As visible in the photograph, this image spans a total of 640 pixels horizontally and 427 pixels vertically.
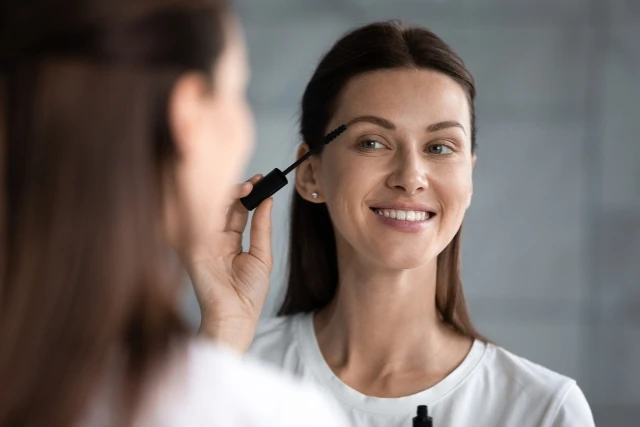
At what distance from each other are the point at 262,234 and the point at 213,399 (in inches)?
34.2

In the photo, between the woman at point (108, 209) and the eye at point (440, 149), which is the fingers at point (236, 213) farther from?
the woman at point (108, 209)

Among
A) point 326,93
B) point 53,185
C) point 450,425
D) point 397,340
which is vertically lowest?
point 450,425

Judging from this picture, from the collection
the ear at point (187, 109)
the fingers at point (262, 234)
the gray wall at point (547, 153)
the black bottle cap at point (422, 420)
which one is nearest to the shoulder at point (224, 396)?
the ear at point (187, 109)

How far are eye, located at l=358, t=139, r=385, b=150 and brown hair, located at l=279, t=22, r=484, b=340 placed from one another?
0.08m

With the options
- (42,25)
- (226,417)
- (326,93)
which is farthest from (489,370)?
(42,25)

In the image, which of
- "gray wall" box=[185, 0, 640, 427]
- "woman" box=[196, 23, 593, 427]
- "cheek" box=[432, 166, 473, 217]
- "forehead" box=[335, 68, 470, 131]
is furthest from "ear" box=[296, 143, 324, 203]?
"gray wall" box=[185, 0, 640, 427]

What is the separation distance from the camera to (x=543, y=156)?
219 centimetres

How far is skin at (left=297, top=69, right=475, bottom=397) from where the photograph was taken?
1272 millimetres

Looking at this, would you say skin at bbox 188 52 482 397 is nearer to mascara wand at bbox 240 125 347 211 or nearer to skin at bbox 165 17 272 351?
mascara wand at bbox 240 125 347 211

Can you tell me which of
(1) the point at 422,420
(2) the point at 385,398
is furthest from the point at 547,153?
(1) the point at 422,420

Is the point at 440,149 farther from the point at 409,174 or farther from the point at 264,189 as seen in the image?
the point at 264,189

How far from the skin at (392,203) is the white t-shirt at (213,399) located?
722 millimetres

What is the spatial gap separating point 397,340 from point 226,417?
84 cm

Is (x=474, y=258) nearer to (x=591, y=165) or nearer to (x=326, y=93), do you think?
(x=591, y=165)
